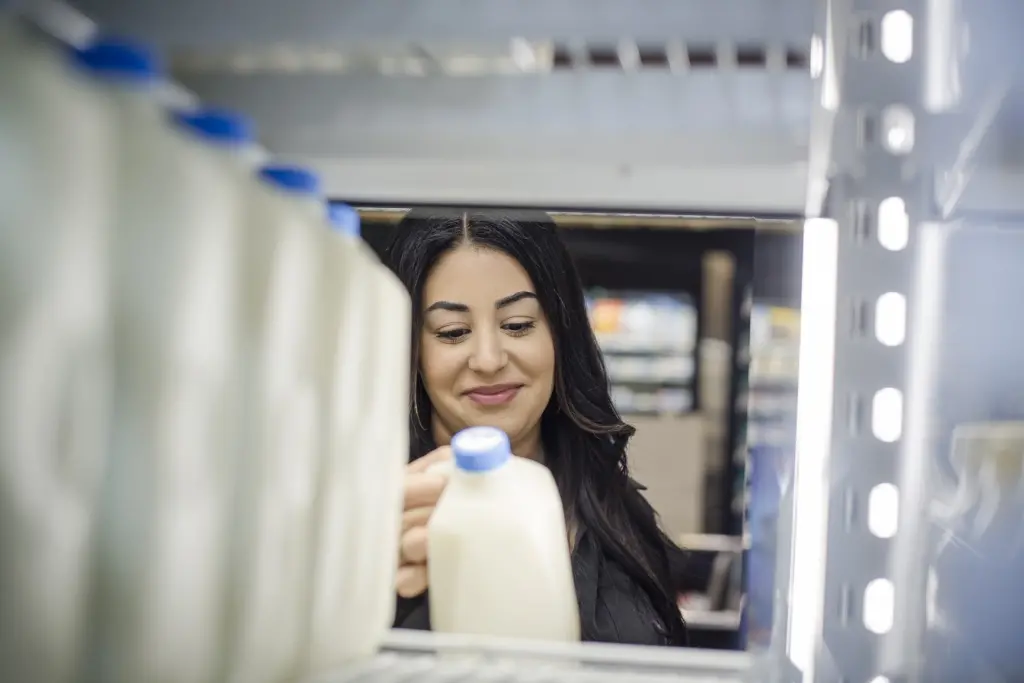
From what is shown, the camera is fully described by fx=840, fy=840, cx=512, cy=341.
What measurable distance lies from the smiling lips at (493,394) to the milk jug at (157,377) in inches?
15.7

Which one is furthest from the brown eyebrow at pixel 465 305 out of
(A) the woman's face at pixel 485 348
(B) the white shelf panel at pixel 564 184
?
(B) the white shelf panel at pixel 564 184

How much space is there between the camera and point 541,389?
954mm

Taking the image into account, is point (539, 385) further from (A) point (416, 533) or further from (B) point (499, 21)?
(B) point (499, 21)

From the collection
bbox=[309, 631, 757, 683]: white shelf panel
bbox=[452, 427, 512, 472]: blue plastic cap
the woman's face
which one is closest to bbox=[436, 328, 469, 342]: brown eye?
the woman's face

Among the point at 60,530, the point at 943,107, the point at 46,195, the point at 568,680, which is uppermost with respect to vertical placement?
the point at 943,107

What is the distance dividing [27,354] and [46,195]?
85 mm

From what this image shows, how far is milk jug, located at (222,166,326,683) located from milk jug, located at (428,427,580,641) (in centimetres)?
17

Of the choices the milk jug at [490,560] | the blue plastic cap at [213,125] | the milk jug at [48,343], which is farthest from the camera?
the milk jug at [490,560]

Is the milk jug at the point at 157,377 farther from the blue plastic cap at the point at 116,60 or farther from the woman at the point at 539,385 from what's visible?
the woman at the point at 539,385

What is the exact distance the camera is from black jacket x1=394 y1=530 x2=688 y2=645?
908 mm

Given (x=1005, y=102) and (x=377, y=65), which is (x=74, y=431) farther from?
(x=1005, y=102)

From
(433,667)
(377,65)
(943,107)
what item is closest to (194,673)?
(433,667)

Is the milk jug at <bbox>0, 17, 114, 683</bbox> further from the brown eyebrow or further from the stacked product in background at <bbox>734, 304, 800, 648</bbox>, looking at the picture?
the stacked product in background at <bbox>734, 304, 800, 648</bbox>

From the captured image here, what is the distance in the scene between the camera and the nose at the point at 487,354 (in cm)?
94
